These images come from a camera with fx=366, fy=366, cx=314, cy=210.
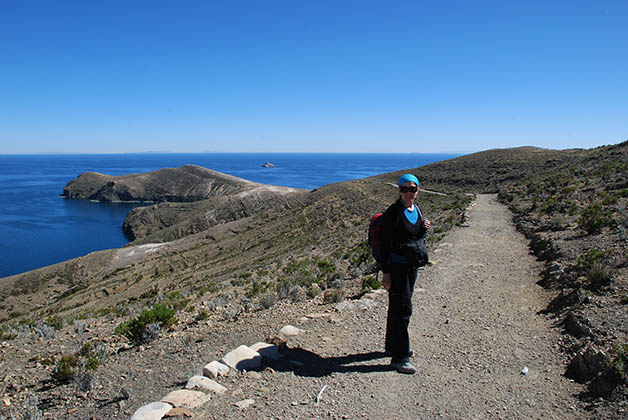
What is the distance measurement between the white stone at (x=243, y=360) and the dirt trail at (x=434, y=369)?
0.22 meters

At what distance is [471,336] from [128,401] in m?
4.87

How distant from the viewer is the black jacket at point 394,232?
14.3ft

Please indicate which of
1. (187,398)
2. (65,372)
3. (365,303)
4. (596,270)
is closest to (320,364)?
(187,398)

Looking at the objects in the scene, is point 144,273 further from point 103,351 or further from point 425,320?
point 425,320

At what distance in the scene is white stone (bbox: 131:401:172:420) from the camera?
368 cm

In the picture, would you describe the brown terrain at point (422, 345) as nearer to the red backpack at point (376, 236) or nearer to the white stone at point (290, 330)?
the white stone at point (290, 330)

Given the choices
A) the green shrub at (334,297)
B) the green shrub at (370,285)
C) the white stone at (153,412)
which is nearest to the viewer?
the white stone at (153,412)

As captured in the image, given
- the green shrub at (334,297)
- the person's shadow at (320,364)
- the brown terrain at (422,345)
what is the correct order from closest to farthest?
the brown terrain at (422,345) → the person's shadow at (320,364) → the green shrub at (334,297)

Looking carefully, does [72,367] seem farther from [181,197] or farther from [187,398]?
[181,197]

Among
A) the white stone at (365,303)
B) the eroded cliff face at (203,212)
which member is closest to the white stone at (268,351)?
the white stone at (365,303)

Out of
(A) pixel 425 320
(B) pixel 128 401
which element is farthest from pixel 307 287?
(B) pixel 128 401

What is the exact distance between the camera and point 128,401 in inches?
175


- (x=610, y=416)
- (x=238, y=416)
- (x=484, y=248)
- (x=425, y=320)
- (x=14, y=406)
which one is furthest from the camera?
(x=484, y=248)

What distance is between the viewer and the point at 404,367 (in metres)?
4.55
